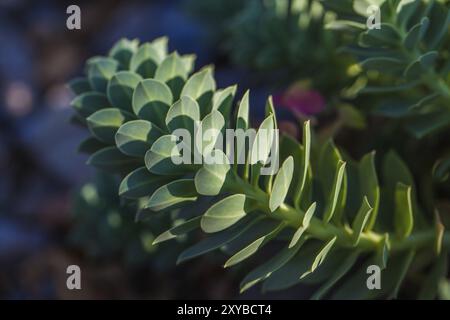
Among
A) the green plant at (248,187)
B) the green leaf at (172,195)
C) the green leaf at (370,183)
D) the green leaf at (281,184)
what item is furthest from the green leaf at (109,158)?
the green leaf at (370,183)

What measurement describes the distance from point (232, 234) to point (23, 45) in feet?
5.62

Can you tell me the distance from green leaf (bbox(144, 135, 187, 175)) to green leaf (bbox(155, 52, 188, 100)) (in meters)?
0.15

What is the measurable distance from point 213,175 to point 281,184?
8 centimetres

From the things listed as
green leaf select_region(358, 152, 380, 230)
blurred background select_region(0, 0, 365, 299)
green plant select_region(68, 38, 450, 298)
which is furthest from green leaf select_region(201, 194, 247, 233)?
blurred background select_region(0, 0, 365, 299)

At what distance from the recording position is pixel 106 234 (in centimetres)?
129

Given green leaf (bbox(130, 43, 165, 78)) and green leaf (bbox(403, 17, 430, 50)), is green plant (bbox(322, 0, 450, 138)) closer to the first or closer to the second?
green leaf (bbox(403, 17, 430, 50))

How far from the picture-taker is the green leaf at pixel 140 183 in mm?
892

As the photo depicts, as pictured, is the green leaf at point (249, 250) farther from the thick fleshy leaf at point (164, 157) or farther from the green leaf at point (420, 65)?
the green leaf at point (420, 65)

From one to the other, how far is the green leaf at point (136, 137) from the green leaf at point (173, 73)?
11 cm

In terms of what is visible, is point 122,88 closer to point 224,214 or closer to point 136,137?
point 136,137

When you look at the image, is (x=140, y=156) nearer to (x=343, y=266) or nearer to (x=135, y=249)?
(x=343, y=266)

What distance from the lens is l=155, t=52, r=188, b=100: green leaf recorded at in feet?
3.24
